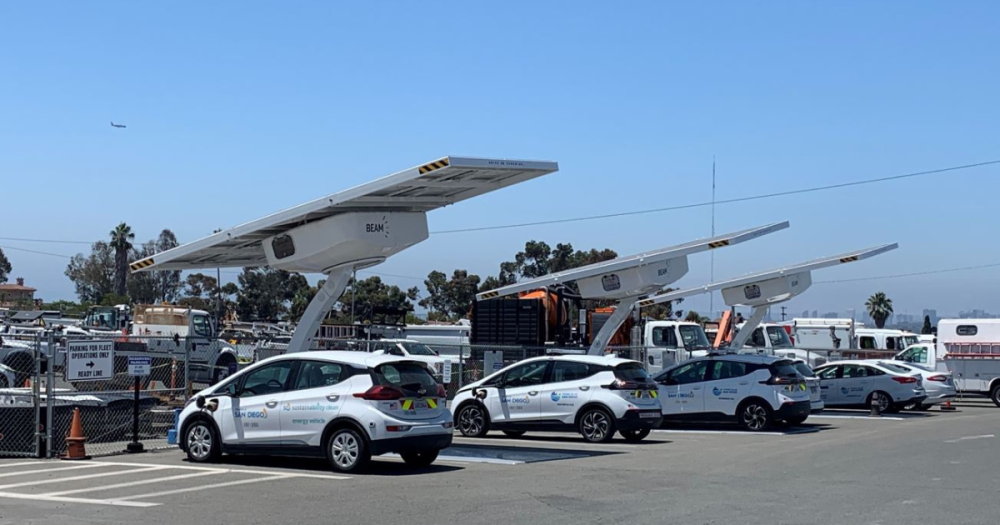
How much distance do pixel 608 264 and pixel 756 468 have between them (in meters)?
9.45

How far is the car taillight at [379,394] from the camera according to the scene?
13648 millimetres

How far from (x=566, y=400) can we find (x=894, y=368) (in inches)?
524

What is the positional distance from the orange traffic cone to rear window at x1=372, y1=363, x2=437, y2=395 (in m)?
4.88

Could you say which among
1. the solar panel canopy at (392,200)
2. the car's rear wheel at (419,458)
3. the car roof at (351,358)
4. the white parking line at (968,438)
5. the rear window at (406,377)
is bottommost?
the white parking line at (968,438)

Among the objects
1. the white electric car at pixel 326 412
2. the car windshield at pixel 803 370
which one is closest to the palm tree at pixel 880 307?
the car windshield at pixel 803 370

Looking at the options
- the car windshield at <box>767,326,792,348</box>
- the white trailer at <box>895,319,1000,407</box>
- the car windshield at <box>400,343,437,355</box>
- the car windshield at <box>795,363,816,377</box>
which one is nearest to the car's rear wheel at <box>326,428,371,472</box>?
the car windshield at <box>795,363,816,377</box>

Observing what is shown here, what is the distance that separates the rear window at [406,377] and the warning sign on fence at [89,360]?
5.05 m

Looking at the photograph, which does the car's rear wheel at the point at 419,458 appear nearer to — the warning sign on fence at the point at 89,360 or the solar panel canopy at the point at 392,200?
the solar panel canopy at the point at 392,200

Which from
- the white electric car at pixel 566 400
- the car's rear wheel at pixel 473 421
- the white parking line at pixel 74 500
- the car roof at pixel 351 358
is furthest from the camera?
the car's rear wheel at pixel 473 421

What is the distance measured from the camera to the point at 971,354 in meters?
32.2

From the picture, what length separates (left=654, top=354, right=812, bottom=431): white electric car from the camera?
72.5 feet

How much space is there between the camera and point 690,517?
10430 mm

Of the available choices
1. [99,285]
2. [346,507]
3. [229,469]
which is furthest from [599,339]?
[99,285]

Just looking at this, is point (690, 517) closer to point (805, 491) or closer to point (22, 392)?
point (805, 491)
